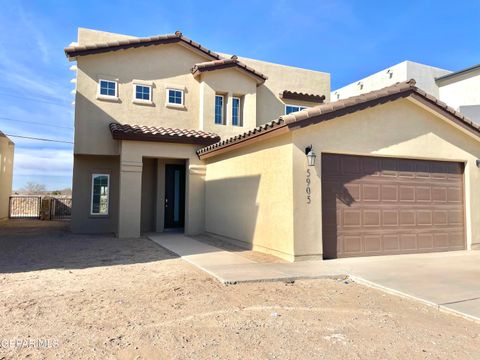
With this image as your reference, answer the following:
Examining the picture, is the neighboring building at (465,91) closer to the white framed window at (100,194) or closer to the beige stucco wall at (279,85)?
the beige stucco wall at (279,85)

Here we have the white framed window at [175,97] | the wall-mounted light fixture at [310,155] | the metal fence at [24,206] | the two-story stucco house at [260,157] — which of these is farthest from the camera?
the metal fence at [24,206]

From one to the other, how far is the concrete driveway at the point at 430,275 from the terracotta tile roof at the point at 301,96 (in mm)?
10098

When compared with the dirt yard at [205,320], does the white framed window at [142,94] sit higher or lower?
higher

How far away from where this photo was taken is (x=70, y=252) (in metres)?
9.77

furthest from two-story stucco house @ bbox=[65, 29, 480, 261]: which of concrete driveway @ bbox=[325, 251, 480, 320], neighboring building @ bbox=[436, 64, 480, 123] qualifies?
neighboring building @ bbox=[436, 64, 480, 123]

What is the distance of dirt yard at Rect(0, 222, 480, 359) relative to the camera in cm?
377

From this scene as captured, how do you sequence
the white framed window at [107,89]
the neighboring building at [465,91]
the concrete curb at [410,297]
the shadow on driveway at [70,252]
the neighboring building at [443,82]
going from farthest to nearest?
1. the neighboring building at [443,82]
2. the neighboring building at [465,91]
3. the white framed window at [107,89]
4. the shadow on driveway at [70,252]
5. the concrete curb at [410,297]

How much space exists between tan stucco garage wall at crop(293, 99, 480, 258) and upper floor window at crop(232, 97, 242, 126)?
7544mm

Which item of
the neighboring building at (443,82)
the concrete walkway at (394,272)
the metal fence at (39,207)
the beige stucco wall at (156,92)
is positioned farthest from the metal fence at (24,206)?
the neighboring building at (443,82)

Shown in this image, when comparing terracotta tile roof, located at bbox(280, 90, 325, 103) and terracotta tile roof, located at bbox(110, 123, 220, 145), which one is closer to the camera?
terracotta tile roof, located at bbox(110, 123, 220, 145)

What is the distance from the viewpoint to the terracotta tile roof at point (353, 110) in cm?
825

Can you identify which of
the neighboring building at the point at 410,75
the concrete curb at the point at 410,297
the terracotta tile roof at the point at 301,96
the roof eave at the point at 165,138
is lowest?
the concrete curb at the point at 410,297

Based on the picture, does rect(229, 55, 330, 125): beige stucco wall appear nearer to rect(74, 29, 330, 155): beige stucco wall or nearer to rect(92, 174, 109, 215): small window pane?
rect(74, 29, 330, 155): beige stucco wall

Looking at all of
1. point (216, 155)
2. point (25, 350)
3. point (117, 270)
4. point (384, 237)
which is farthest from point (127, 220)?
point (25, 350)
